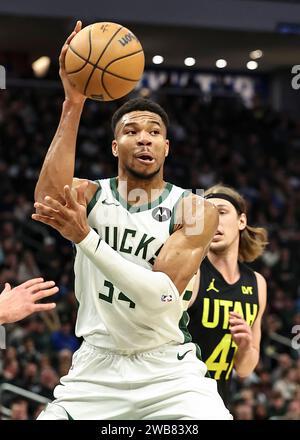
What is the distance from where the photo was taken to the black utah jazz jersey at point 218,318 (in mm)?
5898

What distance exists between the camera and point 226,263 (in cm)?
630

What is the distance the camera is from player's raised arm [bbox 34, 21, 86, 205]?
15.4ft

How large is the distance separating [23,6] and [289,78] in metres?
8.95

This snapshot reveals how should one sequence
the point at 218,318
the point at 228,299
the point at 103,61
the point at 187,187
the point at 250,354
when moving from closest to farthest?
the point at 103,61
the point at 250,354
the point at 218,318
the point at 228,299
the point at 187,187

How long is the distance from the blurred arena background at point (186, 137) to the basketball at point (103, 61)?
5.24 metres

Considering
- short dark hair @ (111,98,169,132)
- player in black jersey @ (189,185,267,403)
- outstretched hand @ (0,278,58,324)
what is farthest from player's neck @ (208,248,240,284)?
outstretched hand @ (0,278,58,324)

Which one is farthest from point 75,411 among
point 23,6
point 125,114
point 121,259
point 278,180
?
point 278,180

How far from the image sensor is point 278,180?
19.7m

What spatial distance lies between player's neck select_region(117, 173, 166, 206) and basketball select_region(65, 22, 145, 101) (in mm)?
471

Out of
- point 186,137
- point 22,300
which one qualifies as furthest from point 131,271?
point 186,137

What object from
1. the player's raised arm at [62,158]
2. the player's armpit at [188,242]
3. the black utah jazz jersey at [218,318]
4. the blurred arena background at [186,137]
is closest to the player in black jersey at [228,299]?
the black utah jazz jersey at [218,318]

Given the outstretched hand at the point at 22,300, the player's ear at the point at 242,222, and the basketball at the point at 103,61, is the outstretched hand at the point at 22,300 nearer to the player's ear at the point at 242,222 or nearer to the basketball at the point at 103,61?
the basketball at the point at 103,61

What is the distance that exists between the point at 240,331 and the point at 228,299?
63cm

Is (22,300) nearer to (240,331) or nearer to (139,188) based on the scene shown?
(139,188)
